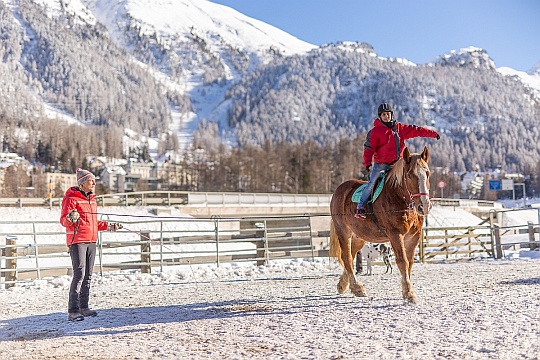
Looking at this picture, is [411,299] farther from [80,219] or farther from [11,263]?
[11,263]

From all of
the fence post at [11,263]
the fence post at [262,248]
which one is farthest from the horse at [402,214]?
the fence post at [11,263]

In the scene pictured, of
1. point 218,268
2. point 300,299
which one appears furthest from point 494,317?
point 218,268

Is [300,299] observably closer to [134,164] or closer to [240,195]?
[240,195]

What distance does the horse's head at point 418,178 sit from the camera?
22.9 feet

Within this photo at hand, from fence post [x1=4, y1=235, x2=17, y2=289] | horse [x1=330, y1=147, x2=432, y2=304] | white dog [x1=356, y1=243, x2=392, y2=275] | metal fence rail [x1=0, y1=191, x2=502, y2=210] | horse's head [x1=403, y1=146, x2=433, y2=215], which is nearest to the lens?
horse's head [x1=403, y1=146, x2=433, y2=215]

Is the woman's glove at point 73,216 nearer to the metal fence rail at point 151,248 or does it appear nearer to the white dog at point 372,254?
the metal fence rail at point 151,248

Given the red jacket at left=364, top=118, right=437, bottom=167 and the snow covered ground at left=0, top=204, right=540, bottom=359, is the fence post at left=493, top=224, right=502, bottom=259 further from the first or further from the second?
the red jacket at left=364, top=118, right=437, bottom=167

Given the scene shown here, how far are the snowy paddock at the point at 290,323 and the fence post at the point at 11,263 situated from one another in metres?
2.47

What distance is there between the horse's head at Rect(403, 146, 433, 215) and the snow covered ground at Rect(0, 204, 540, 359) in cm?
132

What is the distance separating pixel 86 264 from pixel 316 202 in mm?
40122

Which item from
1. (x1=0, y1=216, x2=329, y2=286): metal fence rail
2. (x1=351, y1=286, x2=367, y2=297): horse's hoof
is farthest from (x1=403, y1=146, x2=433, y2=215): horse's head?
(x1=0, y1=216, x2=329, y2=286): metal fence rail

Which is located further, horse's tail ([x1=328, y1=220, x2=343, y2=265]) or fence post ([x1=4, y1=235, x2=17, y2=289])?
fence post ([x1=4, y1=235, x2=17, y2=289])

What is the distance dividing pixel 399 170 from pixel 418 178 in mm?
352

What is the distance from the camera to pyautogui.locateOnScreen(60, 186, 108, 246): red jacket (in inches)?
292
